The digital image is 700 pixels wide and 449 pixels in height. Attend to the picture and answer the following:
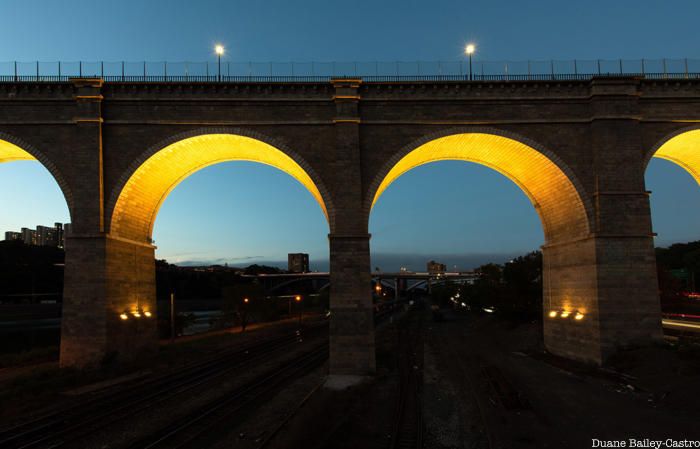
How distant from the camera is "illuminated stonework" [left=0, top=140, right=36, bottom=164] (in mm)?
22230

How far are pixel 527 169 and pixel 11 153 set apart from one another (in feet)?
95.0

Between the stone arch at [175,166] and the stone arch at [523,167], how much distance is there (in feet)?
16.5

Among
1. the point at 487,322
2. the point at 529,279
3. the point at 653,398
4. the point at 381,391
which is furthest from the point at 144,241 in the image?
the point at 487,322

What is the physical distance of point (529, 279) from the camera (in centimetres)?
3678

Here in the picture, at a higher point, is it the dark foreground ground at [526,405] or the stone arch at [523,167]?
the stone arch at [523,167]

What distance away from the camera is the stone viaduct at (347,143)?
2092 centimetres

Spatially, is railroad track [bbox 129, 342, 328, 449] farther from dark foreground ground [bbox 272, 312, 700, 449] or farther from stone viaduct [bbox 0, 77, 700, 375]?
stone viaduct [bbox 0, 77, 700, 375]

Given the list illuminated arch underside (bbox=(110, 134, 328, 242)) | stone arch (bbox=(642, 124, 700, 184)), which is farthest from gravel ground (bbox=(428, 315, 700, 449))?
illuminated arch underside (bbox=(110, 134, 328, 242))

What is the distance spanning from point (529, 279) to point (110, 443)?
33.2m

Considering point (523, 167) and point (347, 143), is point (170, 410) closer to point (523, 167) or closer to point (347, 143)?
point (347, 143)

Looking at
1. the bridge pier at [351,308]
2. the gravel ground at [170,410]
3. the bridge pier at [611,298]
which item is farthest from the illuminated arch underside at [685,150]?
the gravel ground at [170,410]

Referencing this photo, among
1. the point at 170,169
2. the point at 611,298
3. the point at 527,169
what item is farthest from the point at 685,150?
the point at 170,169

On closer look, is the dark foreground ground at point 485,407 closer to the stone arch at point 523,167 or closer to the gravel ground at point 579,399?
the gravel ground at point 579,399

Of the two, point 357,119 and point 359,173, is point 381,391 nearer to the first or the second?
point 359,173
